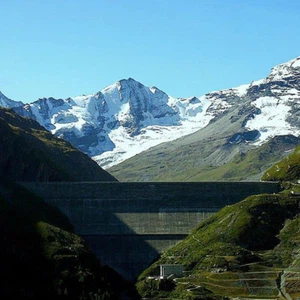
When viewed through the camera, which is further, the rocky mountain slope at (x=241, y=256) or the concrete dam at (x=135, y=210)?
the concrete dam at (x=135, y=210)

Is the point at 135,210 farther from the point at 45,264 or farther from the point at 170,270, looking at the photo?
the point at 45,264

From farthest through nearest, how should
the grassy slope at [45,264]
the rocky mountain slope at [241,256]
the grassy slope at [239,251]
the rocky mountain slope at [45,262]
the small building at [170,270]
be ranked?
the small building at [170,270]
the grassy slope at [239,251]
the rocky mountain slope at [241,256]
the rocky mountain slope at [45,262]
the grassy slope at [45,264]

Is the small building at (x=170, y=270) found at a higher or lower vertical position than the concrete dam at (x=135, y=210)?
lower

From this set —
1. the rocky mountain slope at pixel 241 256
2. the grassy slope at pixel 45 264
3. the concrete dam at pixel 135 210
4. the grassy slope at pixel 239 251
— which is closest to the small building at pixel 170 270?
the rocky mountain slope at pixel 241 256

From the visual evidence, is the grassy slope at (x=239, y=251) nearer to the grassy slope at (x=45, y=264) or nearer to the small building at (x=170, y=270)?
the small building at (x=170, y=270)

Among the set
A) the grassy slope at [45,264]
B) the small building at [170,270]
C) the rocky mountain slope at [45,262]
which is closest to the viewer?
the grassy slope at [45,264]

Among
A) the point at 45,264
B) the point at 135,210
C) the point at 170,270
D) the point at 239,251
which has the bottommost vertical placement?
the point at 170,270

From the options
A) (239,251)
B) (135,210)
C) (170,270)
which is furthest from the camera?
(135,210)

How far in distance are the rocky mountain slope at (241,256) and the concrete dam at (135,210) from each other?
885 centimetres

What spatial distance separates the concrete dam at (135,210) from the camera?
170750mm

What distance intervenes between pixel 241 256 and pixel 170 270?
16.3 m

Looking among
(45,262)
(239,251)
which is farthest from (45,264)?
(239,251)

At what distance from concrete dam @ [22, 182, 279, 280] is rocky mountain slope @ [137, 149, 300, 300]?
885cm

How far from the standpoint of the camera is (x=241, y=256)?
146 meters
